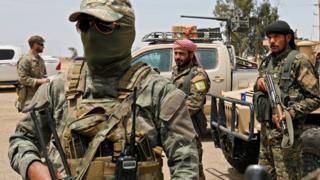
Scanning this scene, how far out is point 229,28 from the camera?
490 inches

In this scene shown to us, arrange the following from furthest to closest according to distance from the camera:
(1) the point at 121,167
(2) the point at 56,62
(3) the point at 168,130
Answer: (2) the point at 56,62 < (3) the point at 168,130 < (1) the point at 121,167

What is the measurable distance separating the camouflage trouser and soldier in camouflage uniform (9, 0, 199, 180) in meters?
2.10

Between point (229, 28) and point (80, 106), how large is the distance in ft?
34.9

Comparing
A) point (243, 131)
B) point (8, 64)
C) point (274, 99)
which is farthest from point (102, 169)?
point (8, 64)

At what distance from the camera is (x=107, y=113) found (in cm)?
203

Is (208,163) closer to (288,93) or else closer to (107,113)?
(288,93)

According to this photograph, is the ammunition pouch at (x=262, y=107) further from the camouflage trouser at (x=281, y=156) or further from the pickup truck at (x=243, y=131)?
the pickup truck at (x=243, y=131)

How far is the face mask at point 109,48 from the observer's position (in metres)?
2.06

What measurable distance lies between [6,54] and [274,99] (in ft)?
54.3

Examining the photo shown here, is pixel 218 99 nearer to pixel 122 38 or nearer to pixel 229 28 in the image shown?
pixel 122 38

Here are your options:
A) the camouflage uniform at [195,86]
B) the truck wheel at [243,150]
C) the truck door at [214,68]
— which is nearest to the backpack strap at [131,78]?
the camouflage uniform at [195,86]

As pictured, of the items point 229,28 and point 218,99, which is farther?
point 229,28

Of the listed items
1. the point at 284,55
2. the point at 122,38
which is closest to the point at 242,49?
the point at 284,55

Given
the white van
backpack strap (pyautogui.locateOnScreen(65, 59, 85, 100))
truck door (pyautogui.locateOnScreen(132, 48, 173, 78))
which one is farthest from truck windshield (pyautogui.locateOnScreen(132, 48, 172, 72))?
the white van
